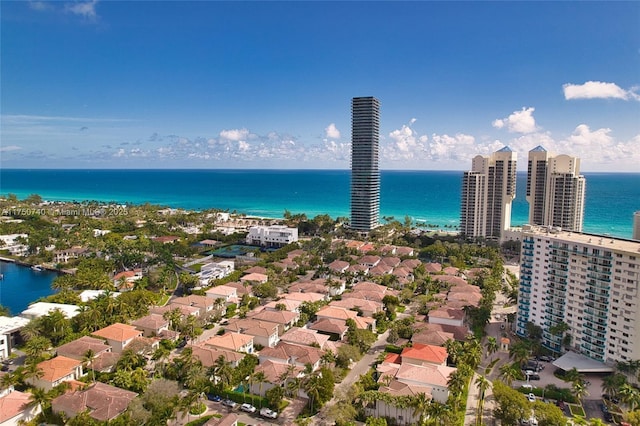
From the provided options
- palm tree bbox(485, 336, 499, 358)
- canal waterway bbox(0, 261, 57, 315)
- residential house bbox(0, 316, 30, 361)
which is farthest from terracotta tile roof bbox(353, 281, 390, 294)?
canal waterway bbox(0, 261, 57, 315)

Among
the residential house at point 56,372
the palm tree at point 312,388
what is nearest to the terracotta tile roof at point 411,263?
the palm tree at point 312,388

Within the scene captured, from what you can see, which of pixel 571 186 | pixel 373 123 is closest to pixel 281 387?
pixel 571 186

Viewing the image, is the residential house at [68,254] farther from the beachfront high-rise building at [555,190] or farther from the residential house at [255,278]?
the beachfront high-rise building at [555,190]

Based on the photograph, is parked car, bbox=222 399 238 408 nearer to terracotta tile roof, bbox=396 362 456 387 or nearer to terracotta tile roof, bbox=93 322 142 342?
terracotta tile roof, bbox=396 362 456 387

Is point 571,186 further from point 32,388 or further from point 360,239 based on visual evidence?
point 32,388

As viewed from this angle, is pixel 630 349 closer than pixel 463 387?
No

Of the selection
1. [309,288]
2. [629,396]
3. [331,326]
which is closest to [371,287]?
[309,288]
